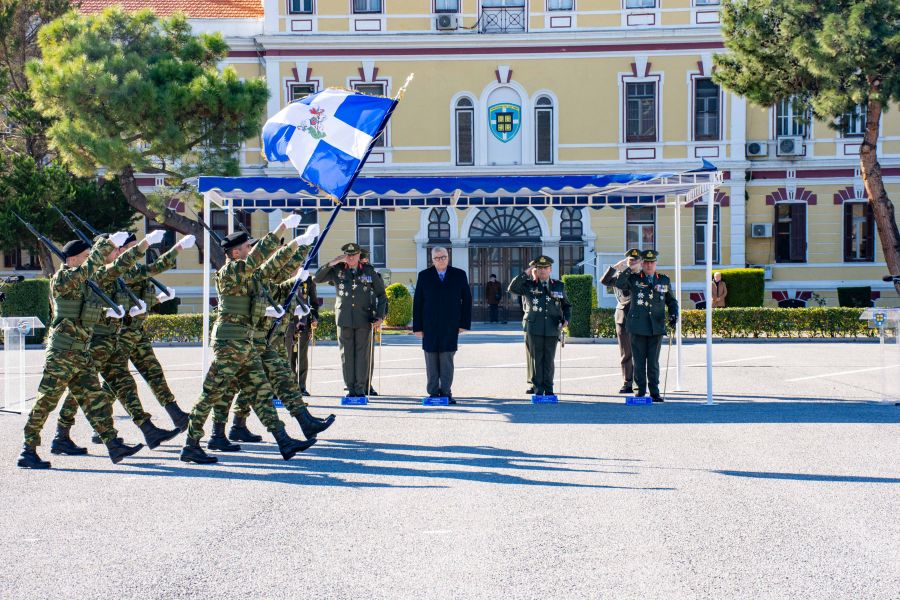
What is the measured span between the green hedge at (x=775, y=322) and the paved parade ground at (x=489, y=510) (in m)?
12.6

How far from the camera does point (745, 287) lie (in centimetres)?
2923

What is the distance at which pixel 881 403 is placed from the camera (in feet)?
44.1

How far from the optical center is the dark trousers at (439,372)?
13.8 m

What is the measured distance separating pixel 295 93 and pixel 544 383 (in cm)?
2265

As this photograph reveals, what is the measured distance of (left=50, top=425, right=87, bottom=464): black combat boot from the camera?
9.98 metres

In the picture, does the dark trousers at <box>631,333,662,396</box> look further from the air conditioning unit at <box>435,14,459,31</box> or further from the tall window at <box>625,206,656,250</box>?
the air conditioning unit at <box>435,14,459,31</box>

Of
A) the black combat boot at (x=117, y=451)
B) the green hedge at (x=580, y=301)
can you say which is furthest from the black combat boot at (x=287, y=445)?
the green hedge at (x=580, y=301)

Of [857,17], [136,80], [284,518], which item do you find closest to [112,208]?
[136,80]

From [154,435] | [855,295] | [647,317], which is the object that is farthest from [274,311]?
[855,295]

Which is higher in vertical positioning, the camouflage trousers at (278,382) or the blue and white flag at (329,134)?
the blue and white flag at (329,134)

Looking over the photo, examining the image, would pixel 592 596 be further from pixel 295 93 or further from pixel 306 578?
pixel 295 93

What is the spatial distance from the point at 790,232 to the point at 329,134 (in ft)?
84.3

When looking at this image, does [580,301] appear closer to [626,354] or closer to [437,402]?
[626,354]

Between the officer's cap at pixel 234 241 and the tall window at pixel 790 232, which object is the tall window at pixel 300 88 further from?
the officer's cap at pixel 234 241
